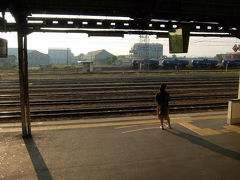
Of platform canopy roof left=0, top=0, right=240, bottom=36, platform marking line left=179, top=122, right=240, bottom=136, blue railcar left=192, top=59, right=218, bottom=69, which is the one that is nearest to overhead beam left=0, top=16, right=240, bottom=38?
platform canopy roof left=0, top=0, right=240, bottom=36

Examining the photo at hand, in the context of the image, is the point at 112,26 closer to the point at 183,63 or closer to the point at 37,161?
the point at 37,161

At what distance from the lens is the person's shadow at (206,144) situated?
606 cm

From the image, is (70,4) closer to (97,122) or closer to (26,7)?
(26,7)

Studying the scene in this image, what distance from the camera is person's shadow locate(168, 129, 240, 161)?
6.06m

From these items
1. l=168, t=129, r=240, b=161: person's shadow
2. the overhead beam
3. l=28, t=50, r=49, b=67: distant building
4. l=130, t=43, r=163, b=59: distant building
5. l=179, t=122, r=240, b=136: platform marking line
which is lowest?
l=168, t=129, r=240, b=161: person's shadow

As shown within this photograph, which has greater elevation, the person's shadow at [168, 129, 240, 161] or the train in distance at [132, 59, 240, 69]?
the train in distance at [132, 59, 240, 69]

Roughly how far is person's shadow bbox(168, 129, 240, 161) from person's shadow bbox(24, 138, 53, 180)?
14.0ft

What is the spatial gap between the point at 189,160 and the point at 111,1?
468 cm

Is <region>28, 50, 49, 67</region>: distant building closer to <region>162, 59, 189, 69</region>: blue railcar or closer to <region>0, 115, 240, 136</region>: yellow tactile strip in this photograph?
<region>162, 59, 189, 69</region>: blue railcar

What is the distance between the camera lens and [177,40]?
6.77 meters

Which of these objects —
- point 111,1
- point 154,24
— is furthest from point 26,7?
point 154,24

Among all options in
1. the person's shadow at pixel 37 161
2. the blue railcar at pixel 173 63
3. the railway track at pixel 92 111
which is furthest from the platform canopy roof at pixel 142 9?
the blue railcar at pixel 173 63

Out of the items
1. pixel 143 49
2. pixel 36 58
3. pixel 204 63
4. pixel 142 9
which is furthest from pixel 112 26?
pixel 36 58

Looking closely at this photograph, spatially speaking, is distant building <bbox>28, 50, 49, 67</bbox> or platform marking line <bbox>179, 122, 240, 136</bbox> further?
distant building <bbox>28, 50, 49, 67</bbox>
